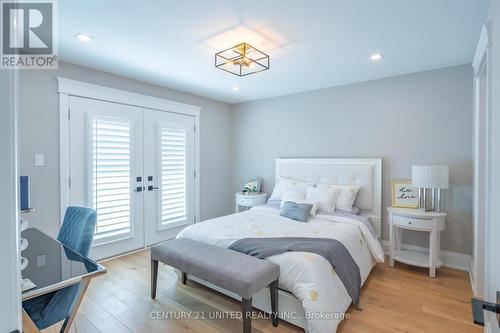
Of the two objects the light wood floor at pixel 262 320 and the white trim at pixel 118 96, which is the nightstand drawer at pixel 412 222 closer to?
the light wood floor at pixel 262 320

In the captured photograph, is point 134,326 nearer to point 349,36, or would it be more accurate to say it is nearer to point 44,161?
point 44,161

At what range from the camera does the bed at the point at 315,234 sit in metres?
1.89

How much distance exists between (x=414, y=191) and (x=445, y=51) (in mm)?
1648

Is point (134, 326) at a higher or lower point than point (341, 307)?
lower

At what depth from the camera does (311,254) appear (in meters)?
2.06

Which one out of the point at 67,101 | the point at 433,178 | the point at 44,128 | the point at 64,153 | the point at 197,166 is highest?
the point at 67,101

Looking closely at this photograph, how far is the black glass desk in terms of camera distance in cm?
123

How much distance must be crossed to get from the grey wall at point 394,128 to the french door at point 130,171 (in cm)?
159

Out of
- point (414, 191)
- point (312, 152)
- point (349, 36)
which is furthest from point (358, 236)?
point (349, 36)

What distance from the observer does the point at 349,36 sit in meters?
2.36

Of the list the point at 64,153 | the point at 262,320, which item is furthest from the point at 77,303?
the point at 64,153

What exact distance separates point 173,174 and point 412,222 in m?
3.42

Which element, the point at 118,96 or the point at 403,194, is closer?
the point at 403,194

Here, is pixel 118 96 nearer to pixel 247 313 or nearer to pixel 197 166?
pixel 197 166
